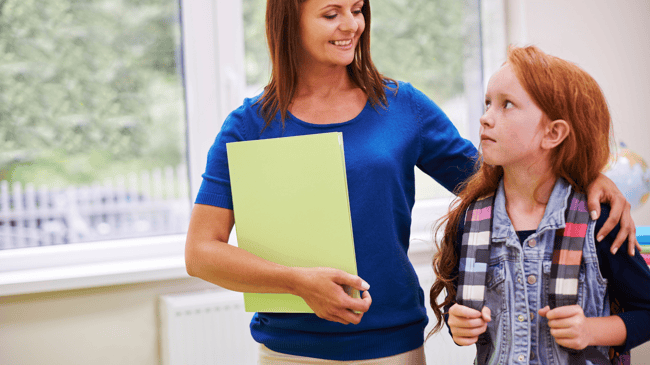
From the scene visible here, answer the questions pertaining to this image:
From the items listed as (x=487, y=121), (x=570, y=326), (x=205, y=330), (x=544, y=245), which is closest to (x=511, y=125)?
(x=487, y=121)

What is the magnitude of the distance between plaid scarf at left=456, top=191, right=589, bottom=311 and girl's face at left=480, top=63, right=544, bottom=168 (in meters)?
0.09

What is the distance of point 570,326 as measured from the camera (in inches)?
27.1

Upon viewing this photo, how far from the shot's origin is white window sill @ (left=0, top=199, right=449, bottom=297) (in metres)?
1.62

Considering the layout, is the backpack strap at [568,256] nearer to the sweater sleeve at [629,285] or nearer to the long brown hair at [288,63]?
the sweater sleeve at [629,285]

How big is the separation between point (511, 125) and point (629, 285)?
280 millimetres

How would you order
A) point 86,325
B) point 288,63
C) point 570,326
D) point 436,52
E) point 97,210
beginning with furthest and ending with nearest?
point 436,52
point 97,210
point 86,325
point 288,63
point 570,326

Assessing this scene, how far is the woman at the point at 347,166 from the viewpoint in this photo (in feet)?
2.84

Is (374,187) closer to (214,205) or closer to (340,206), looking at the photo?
(340,206)

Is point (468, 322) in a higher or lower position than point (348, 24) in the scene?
lower

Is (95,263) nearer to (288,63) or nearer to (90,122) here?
(90,122)

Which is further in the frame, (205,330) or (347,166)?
(205,330)

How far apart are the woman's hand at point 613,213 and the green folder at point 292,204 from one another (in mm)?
358

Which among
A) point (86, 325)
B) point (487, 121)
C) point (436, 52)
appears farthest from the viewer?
point (436, 52)

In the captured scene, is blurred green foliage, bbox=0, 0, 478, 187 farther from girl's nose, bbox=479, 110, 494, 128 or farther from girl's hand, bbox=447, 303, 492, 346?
girl's hand, bbox=447, 303, 492, 346
